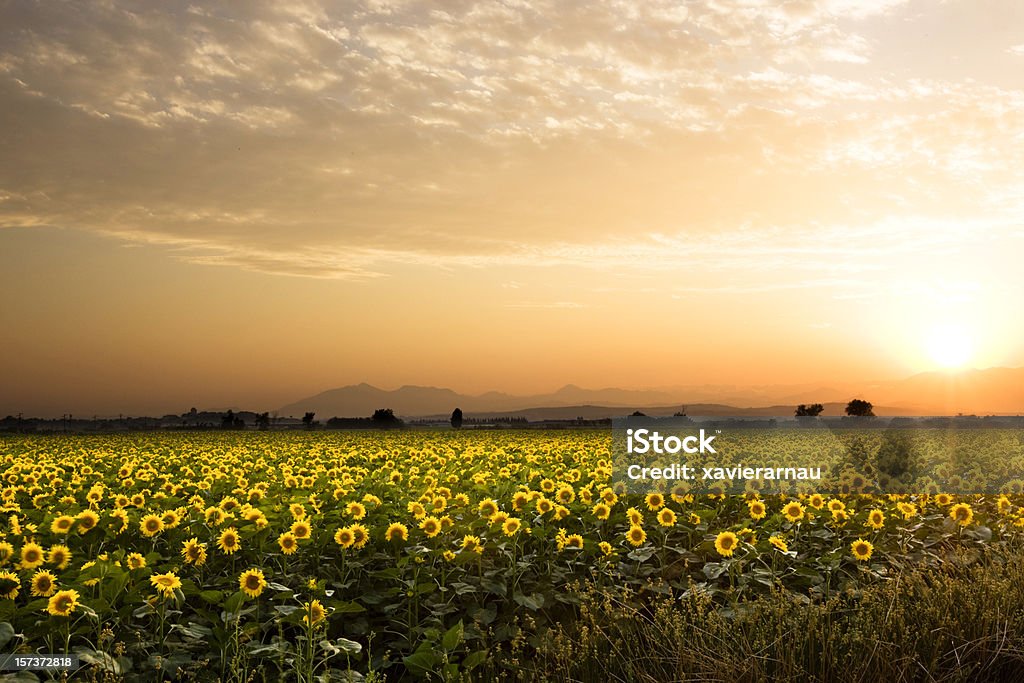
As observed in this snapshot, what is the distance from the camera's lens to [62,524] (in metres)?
8.59

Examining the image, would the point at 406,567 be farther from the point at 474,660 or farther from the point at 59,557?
the point at 59,557

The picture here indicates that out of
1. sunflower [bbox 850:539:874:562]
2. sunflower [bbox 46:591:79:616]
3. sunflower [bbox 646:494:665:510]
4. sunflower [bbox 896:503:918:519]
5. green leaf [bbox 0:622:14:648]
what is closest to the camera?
green leaf [bbox 0:622:14:648]

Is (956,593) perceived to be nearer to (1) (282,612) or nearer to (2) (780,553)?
(2) (780,553)

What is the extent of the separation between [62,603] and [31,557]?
118 cm

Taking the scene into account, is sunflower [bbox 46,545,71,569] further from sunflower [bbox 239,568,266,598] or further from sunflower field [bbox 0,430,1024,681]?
sunflower [bbox 239,568,266,598]

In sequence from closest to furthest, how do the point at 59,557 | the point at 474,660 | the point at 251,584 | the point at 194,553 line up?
the point at 474,660 < the point at 251,584 < the point at 59,557 < the point at 194,553

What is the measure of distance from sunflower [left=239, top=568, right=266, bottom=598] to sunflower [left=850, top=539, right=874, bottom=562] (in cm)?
593

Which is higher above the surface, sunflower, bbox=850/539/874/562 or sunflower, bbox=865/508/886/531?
sunflower, bbox=865/508/886/531

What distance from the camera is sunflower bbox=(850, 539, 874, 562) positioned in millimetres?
8836

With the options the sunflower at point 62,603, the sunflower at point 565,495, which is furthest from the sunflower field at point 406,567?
the sunflower at point 565,495

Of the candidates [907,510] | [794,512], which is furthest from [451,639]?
[907,510]

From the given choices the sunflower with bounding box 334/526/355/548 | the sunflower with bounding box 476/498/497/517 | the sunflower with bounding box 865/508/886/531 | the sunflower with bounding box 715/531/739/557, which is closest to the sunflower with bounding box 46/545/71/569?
the sunflower with bounding box 334/526/355/548

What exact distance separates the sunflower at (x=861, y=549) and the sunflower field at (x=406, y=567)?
0.04 m

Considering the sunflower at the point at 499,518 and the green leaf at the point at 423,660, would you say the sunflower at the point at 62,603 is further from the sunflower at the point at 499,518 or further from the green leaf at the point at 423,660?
the sunflower at the point at 499,518
